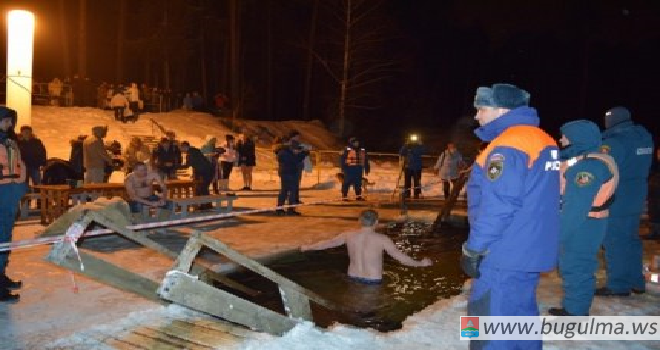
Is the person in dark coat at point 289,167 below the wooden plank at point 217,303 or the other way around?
the other way around

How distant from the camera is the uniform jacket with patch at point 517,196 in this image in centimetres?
352

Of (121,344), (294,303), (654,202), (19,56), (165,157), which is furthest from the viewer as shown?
(19,56)

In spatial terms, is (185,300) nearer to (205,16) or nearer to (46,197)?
(46,197)

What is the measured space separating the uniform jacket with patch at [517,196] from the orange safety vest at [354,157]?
11582 millimetres

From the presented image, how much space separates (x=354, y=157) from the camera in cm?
1544

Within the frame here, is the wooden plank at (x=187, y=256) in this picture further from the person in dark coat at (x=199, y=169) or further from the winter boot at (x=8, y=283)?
the person in dark coat at (x=199, y=169)

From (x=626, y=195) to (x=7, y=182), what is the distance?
6.26m

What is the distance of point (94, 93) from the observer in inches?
1169

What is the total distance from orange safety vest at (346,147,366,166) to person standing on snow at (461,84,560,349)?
11.5 metres

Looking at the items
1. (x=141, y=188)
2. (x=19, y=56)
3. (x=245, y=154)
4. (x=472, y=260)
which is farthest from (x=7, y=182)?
(x=245, y=154)

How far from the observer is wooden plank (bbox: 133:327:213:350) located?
5004 millimetres

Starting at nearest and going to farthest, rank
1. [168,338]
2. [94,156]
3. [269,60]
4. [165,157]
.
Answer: [168,338] → [94,156] → [165,157] → [269,60]

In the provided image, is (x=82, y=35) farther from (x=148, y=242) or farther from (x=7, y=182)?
(x=148, y=242)

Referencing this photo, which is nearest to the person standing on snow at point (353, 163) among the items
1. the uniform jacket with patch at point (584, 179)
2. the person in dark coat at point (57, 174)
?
the person in dark coat at point (57, 174)
